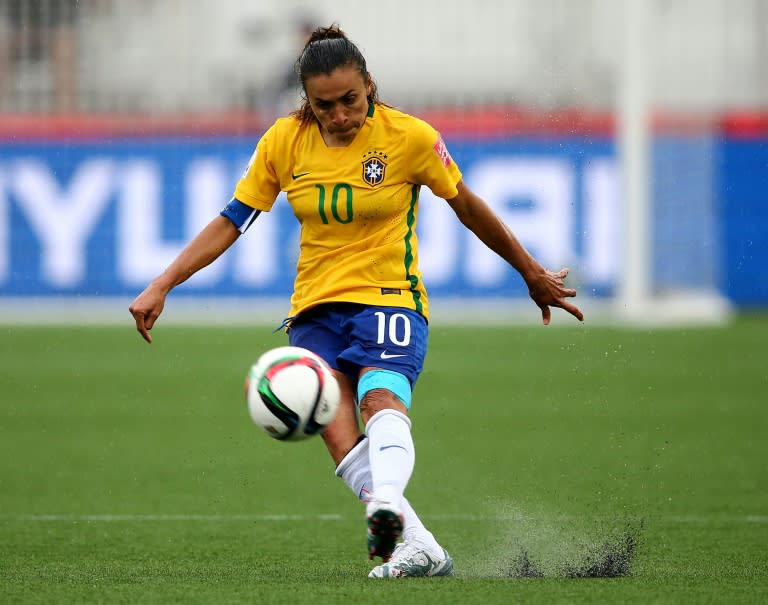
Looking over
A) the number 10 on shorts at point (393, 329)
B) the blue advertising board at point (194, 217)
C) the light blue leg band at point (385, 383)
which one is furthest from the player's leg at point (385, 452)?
the blue advertising board at point (194, 217)

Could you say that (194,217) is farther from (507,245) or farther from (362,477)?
(362,477)

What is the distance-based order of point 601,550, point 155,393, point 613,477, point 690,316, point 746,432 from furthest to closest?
point 690,316 < point 155,393 < point 746,432 < point 613,477 < point 601,550

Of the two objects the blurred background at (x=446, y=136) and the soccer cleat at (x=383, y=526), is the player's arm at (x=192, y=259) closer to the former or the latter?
the soccer cleat at (x=383, y=526)

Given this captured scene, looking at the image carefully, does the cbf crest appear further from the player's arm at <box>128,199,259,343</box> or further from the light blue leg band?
the light blue leg band

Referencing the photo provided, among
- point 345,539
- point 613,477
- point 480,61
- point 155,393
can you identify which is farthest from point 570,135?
point 345,539

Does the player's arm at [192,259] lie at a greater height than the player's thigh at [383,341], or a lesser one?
greater

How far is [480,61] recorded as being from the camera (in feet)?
54.4

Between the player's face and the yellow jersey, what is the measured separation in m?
0.11

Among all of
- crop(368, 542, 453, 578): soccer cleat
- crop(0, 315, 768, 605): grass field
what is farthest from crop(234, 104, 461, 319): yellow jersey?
crop(0, 315, 768, 605): grass field

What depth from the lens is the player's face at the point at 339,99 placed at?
478cm

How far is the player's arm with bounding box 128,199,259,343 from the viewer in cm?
498

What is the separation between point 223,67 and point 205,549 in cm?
1181

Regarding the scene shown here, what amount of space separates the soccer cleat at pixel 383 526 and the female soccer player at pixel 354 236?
453mm

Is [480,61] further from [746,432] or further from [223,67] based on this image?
[746,432]
